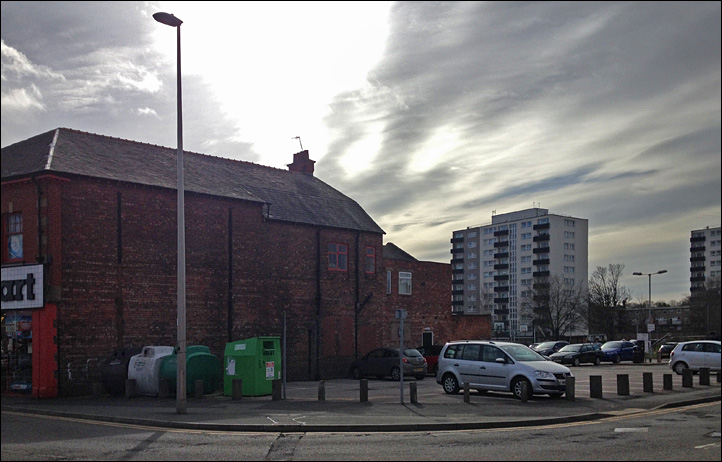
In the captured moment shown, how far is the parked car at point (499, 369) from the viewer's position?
66.6 feet

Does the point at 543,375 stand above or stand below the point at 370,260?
below

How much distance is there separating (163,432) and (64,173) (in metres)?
13.0

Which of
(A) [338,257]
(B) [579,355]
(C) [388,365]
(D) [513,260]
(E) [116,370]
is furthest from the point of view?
(D) [513,260]

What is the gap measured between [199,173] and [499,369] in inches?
667

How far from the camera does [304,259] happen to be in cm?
3391

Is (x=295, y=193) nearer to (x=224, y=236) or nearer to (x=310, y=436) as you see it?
(x=224, y=236)

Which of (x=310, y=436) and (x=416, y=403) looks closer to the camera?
(x=310, y=436)

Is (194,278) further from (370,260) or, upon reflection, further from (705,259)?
(705,259)

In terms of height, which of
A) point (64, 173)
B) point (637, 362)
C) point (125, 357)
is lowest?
point (637, 362)

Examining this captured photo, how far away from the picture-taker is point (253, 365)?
887 inches

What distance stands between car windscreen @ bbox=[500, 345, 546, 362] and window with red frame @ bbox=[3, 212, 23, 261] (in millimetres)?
16393

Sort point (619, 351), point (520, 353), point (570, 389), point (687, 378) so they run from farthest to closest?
1. point (619, 351)
2. point (687, 378)
3. point (520, 353)
4. point (570, 389)

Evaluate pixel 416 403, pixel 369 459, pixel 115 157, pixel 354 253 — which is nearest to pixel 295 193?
pixel 354 253

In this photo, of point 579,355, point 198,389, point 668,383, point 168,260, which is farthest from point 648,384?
point 579,355
